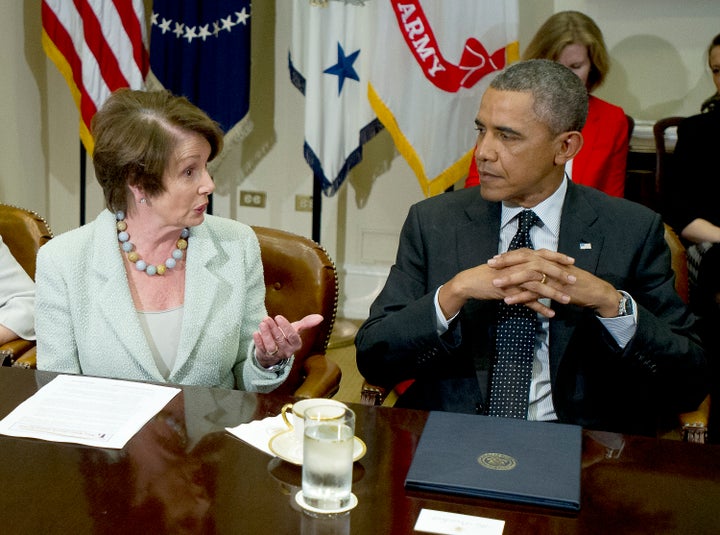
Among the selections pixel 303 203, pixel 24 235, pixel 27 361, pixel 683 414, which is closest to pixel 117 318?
pixel 27 361

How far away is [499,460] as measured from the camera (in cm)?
141

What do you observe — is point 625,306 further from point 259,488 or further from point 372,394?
point 259,488

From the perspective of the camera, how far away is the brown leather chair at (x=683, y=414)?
6.71ft

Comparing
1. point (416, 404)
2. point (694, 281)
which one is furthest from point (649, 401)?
point (694, 281)

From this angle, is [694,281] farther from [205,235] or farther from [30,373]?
[30,373]

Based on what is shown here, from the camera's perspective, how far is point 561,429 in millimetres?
1542

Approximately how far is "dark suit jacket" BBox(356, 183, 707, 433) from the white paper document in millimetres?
557

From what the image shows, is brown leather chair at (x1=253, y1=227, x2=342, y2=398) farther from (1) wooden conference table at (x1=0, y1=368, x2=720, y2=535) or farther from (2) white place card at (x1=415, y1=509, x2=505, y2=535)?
(2) white place card at (x1=415, y1=509, x2=505, y2=535)

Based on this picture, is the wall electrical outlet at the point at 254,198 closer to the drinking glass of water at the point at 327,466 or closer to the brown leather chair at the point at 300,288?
the brown leather chair at the point at 300,288

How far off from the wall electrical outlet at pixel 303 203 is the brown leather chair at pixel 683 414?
264cm

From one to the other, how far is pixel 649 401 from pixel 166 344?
3.79 ft

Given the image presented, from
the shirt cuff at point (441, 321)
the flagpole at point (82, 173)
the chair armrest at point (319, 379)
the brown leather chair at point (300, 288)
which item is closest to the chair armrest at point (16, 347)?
→ the brown leather chair at point (300, 288)

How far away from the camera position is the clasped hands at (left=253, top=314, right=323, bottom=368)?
1.79 m

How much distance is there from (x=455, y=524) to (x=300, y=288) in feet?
3.89
